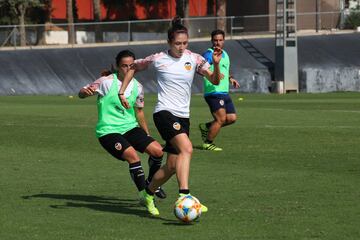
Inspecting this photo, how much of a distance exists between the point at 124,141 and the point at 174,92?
967 mm

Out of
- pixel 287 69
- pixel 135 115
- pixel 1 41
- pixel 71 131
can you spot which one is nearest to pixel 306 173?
pixel 135 115

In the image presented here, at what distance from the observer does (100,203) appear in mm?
11422

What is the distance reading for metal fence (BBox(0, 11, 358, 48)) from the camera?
170 feet

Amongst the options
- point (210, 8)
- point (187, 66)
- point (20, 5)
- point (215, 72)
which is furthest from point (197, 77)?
point (210, 8)

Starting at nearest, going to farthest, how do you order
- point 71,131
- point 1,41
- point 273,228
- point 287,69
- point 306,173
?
1. point 273,228
2. point 306,173
3. point 71,131
4. point 287,69
5. point 1,41

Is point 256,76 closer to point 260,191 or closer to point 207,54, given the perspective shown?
point 207,54

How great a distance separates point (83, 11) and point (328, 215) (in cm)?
6907

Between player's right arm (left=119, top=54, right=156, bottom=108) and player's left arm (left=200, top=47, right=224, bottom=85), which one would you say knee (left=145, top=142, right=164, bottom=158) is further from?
player's left arm (left=200, top=47, right=224, bottom=85)

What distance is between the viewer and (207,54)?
1706cm

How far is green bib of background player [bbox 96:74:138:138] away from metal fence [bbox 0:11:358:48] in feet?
129

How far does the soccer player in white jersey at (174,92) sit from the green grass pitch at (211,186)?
2.00 ft

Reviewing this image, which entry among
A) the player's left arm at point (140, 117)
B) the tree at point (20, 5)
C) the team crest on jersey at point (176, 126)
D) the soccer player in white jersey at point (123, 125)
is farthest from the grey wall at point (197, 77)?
the team crest on jersey at point (176, 126)

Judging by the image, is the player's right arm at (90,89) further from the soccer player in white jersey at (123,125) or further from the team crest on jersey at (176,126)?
the team crest on jersey at (176,126)

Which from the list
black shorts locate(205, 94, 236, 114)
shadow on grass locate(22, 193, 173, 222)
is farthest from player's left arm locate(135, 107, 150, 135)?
black shorts locate(205, 94, 236, 114)
